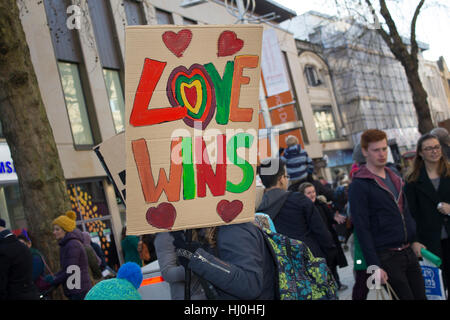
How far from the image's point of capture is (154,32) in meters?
3.10

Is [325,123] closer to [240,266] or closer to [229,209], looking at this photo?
[229,209]

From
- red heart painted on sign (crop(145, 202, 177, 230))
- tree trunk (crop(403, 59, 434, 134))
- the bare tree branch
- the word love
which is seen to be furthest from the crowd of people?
the bare tree branch

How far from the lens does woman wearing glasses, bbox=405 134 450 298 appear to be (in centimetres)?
507

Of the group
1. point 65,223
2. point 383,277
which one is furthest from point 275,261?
point 65,223

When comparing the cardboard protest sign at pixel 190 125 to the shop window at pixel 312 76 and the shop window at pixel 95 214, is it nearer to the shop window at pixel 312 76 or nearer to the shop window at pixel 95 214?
the shop window at pixel 95 214

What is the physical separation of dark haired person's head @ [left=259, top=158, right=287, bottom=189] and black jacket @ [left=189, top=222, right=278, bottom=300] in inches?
81.9

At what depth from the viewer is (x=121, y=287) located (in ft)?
7.73

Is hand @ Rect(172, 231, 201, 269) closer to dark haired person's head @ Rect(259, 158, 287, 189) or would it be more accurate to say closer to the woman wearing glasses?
dark haired person's head @ Rect(259, 158, 287, 189)

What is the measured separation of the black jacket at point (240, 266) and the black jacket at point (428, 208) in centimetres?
254

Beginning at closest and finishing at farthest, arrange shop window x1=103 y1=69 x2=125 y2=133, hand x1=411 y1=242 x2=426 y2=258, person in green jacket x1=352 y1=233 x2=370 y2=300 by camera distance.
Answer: hand x1=411 y1=242 x2=426 y2=258
person in green jacket x1=352 y1=233 x2=370 y2=300
shop window x1=103 y1=69 x2=125 y2=133

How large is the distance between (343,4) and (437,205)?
10.7 m

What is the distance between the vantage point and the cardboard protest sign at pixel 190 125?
3.13 metres

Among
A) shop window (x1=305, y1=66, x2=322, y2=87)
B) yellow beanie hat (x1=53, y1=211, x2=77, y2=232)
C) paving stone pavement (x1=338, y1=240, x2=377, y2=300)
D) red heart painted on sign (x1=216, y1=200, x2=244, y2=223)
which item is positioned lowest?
paving stone pavement (x1=338, y1=240, x2=377, y2=300)


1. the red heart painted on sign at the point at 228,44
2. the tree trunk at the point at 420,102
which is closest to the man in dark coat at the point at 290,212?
the red heart painted on sign at the point at 228,44
